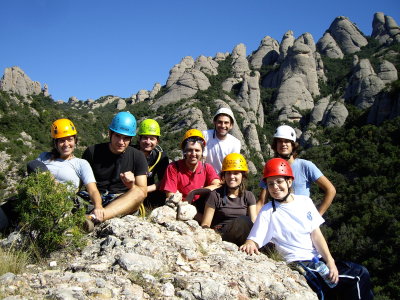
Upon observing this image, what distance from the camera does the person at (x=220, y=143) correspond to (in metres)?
5.94

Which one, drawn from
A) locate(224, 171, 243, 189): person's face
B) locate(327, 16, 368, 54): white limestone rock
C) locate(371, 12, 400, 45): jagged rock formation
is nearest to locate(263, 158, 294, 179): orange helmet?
locate(224, 171, 243, 189): person's face

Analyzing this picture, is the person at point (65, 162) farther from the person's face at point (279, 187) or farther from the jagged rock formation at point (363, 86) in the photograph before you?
the jagged rock formation at point (363, 86)

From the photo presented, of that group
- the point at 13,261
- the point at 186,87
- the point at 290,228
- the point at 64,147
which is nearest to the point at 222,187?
the point at 290,228

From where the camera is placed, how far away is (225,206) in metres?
4.52

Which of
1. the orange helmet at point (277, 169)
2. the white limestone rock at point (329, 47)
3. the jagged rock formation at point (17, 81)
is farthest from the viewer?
the white limestone rock at point (329, 47)

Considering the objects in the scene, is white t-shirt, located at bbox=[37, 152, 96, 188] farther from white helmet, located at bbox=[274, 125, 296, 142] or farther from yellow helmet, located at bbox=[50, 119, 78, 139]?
white helmet, located at bbox=[274, 125, 296, 142]

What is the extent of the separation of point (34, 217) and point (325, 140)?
144 feet

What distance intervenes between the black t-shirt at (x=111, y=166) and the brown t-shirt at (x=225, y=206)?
1.13 metres

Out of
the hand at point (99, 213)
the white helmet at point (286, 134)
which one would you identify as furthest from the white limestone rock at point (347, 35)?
the hand at point (99, 213)

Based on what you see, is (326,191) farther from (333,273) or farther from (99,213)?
(99,213)

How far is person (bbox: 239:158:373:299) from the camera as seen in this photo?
3.52 meters

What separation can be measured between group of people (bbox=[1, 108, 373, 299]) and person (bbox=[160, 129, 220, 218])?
16 millimetres

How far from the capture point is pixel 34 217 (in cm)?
315

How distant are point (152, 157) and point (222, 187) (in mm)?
1718
